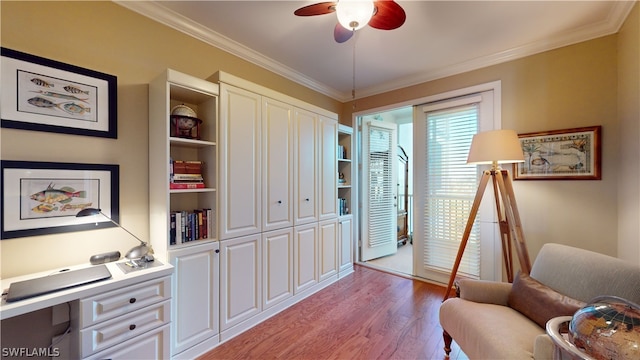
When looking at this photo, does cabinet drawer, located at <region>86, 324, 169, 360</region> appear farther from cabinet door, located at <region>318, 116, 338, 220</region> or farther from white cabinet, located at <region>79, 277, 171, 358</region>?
cabinet door, located at <region>318, 116, 338, 220</region>

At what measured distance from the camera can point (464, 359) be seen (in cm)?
173

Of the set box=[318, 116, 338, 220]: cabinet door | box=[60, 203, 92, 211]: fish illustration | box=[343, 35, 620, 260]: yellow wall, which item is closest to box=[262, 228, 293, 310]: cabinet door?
box=[318, 116, 338, 220]: cabinet door

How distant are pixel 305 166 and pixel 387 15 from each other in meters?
1.55

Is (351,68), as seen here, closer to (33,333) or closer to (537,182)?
(537,182)

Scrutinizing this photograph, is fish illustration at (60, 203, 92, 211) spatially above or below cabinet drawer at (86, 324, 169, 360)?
above

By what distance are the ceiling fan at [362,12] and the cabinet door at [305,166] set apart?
1147 mm

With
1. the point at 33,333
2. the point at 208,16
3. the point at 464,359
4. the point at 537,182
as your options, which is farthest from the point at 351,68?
the point at 33,333

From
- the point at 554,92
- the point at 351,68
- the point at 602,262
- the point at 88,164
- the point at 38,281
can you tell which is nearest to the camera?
the point at 38,281

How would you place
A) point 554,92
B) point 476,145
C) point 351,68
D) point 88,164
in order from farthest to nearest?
point 351,68 → point 554,92 → point 476,145 → point 88,164

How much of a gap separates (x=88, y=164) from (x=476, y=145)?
291 centimetres

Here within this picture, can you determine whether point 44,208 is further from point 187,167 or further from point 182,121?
point 182,121

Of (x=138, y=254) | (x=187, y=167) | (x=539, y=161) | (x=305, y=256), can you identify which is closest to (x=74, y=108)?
(x=187, y=167)

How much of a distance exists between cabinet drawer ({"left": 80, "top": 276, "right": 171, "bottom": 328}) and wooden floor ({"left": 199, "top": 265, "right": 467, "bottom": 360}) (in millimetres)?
678

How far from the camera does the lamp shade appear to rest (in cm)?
196
